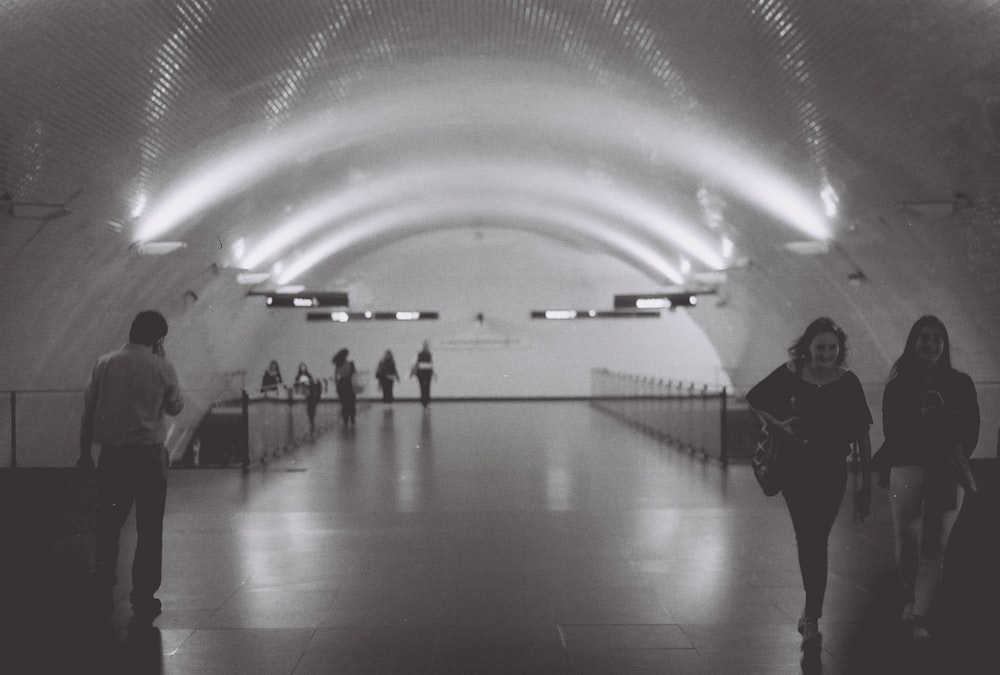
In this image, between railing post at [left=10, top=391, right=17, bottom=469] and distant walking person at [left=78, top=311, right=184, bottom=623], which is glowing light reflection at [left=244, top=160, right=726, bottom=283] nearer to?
railing post at [left=10, top=391, right=17, bottom=469]

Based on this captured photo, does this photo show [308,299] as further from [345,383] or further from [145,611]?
[145,611]

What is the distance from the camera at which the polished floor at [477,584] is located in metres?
4.86

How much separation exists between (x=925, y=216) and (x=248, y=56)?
23.8ft

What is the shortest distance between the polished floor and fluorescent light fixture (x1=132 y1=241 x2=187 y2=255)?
13.7 feet

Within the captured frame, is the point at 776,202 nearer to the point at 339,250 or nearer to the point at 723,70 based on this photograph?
the point at 723,70

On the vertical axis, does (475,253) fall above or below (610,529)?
above

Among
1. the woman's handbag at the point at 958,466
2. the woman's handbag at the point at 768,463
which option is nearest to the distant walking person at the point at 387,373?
the woman's handbag at the point at 768,463

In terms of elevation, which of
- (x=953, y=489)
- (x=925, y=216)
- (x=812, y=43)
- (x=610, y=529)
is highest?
(x=812, y=43)

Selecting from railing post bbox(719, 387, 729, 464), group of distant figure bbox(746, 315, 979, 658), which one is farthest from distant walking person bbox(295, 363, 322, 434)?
group of distant figure bbox(746, 315, 979, 658)

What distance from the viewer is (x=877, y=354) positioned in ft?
58.6

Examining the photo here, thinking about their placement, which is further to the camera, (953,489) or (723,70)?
(723,70)

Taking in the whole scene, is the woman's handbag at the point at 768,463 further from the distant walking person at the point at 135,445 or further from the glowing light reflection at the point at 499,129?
the glowing light reflection at the point at 499,129

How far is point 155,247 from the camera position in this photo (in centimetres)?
1456

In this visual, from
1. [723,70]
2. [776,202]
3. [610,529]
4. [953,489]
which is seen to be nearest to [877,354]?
[776,202]
